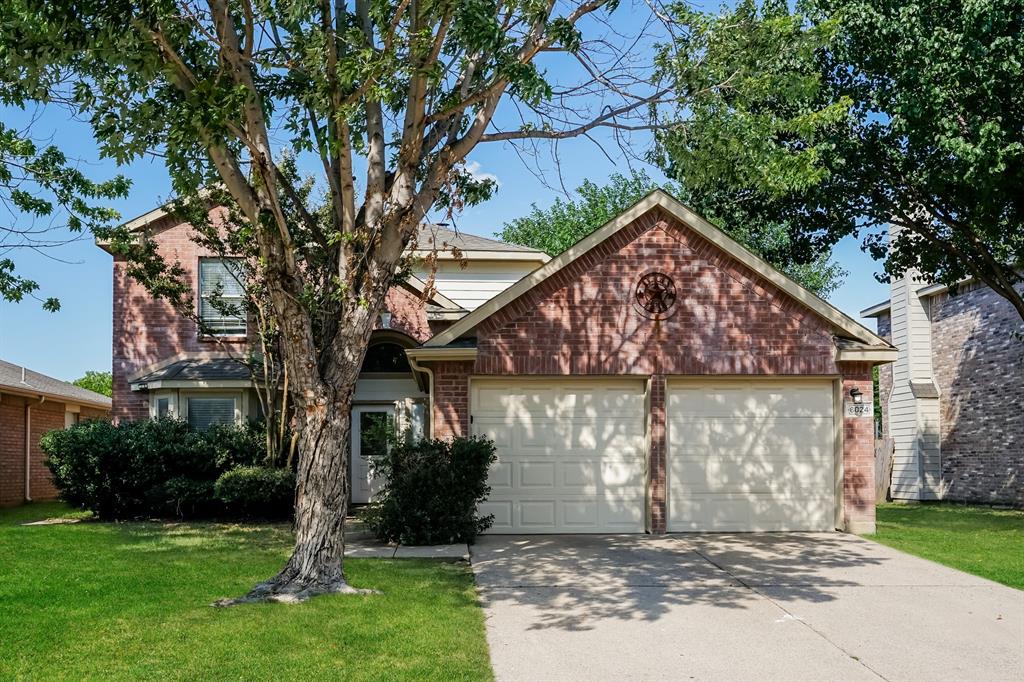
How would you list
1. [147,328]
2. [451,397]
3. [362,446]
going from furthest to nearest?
[147,328] < [362,446] < [451,397]

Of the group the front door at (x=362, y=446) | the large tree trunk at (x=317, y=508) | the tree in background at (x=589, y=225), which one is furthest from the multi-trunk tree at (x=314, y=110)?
the tree in background at (x=589, y=225)

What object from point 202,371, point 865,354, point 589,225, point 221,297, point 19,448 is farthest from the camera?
point 589,225

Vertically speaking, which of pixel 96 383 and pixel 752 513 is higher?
pixel 96 383

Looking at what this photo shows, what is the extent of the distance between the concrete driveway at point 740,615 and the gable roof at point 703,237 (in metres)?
3.52

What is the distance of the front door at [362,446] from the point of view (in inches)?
796

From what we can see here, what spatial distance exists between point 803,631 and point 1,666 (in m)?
6.41

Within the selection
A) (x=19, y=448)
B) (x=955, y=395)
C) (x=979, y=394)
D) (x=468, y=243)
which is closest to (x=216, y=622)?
(x=468, y=243)

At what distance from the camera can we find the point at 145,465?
17328 millimetres

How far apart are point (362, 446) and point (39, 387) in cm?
982

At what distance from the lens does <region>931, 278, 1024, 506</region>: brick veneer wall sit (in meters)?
21.6

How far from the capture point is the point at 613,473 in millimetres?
14492

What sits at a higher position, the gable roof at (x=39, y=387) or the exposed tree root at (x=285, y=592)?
the gable roof at (x=39, y=387)

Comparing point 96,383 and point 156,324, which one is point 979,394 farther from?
point 96,383

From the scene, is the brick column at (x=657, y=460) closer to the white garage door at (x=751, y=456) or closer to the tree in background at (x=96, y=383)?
the white garage door at (x=751, y=456)
